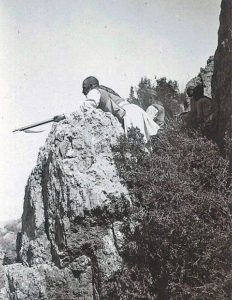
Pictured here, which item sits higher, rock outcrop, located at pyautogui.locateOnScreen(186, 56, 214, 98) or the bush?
rock outcrop, located at pyautogui.locateOnScreen(186, 56, 214, 98)

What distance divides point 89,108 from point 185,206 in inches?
87.9

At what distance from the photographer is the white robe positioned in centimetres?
614

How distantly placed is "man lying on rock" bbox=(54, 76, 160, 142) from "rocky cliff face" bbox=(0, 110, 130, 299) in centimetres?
62

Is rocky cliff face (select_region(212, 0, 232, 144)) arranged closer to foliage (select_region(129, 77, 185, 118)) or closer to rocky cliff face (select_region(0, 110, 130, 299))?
rocky cliff face (select_region(0, 110, 130, 299))

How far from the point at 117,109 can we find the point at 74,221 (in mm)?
2433

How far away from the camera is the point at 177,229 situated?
4484 millimetres

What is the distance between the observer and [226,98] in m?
5.46

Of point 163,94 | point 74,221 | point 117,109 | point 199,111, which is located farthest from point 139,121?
point 163,94

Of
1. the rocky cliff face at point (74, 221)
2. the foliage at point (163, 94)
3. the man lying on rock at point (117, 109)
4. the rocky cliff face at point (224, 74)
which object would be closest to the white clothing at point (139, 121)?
the man lying on rock at point (117, 109)

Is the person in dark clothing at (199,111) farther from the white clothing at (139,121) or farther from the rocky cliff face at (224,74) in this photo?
the white clothing at (139,121)

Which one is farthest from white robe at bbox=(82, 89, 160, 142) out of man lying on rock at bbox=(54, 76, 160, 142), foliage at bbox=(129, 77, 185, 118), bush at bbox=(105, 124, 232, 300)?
foliage at bbox=(129, 77, 185, 118)

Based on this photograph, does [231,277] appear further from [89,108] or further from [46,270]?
[89,108]

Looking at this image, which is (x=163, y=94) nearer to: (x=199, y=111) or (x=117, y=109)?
(x=199, y=111)

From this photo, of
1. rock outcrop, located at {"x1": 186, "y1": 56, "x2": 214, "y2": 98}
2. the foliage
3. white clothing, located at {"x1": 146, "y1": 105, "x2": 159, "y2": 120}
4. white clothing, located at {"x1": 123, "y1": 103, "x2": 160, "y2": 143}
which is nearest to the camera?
white clothing, located at {"x1": 123, "y1": 103, "x2": 160, "y2": 143}
